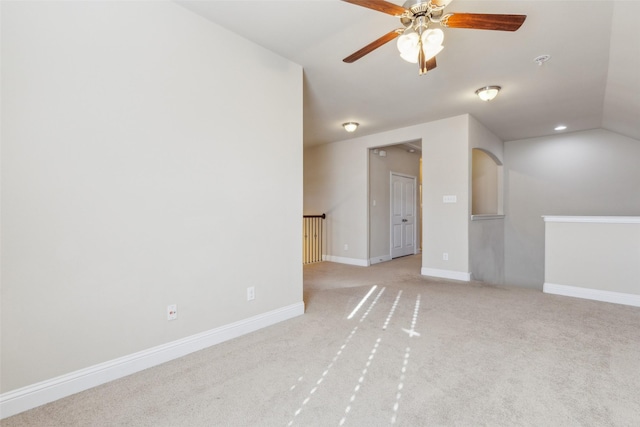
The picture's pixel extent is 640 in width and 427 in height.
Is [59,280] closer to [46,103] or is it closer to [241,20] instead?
[46,103]

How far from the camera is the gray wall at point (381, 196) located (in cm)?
590

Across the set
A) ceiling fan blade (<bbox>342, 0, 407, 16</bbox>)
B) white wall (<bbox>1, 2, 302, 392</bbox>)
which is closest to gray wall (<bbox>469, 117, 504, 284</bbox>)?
ceiling fan blade (<bbox>342, 0, 407, 16</bbox>)

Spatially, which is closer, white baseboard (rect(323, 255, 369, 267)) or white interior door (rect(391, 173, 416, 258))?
white baseboard (rect(323, 255, 369, 267))

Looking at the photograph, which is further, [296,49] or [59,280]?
[296,49]

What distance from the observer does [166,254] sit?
2.07m

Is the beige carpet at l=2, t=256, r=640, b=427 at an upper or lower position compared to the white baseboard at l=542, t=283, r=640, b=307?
lower

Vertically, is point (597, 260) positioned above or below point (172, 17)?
below

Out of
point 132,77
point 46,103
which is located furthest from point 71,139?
point 132,77

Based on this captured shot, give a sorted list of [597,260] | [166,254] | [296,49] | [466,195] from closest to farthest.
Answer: [166,254]
[296,49]
[597,260]
[466,195]

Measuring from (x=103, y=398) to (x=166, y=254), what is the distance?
0.89 metres

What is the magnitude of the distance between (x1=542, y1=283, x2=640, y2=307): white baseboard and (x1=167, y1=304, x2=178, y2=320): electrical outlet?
14.4 ft

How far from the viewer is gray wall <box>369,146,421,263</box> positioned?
5.90 meters

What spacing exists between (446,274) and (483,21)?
379cm

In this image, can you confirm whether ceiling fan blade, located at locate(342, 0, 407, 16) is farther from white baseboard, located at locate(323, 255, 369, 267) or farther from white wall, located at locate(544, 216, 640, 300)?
white baseboard, located at locate(323, 255, 369, 267)
